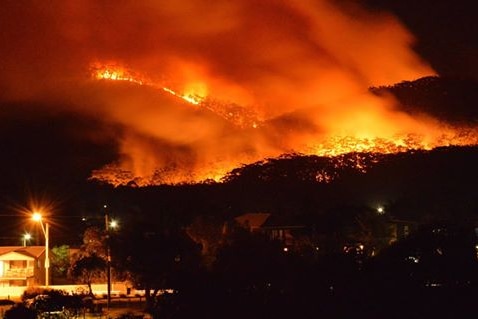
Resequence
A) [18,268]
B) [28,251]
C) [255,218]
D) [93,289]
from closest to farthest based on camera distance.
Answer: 1. [93,289]
2. [18,268]
3. [28,251]
4. [255,218]

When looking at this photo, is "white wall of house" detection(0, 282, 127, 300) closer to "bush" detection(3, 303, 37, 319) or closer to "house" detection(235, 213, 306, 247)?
"house" detection(235, 213, 306, 247)

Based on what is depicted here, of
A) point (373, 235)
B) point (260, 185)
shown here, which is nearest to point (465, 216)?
point (373, 235)

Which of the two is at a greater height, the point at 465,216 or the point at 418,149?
the point at 418,149

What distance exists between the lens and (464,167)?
72.6m

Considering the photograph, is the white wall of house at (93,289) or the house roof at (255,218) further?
the house roof at (255,218)

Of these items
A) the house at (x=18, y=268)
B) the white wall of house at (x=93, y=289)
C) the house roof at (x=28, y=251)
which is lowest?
the white wall of house at (x=93, y=289)

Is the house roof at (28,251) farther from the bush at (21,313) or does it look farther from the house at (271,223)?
the bush at (21,313)

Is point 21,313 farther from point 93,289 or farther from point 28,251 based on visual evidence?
point 28,251

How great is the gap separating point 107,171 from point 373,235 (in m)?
41.0

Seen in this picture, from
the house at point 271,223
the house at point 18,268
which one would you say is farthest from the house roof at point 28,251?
the house at point 271,223

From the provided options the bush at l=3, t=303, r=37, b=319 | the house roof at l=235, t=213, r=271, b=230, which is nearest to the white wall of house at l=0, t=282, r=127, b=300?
the house roof at l=235, t=213, r=271, b=230

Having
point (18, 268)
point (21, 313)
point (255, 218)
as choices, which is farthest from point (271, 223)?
point (21, 313)

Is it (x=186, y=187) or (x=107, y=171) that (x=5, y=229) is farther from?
(x=186, y=187)

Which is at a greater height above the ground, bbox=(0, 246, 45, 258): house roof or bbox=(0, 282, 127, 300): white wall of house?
bbox=(0, 246, 45, 258): house roof
